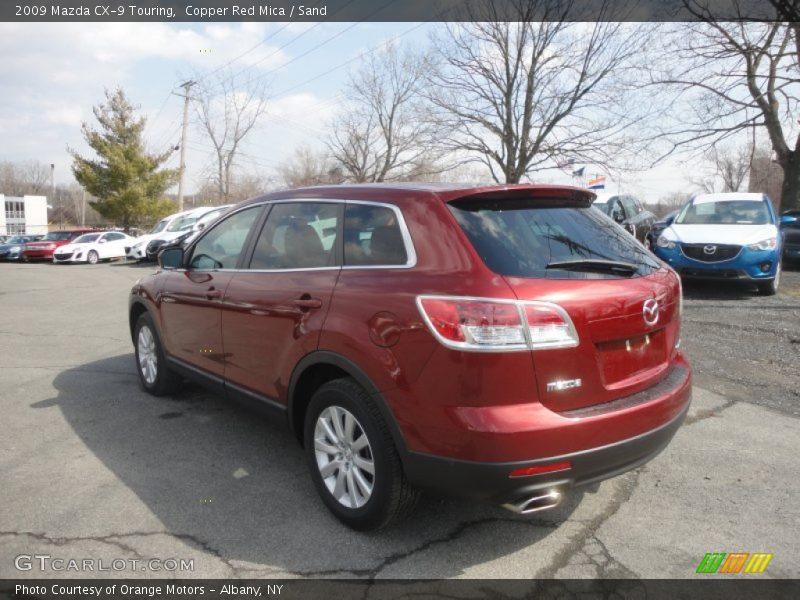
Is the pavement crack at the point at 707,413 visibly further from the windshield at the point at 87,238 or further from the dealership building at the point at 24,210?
the dealership building at the point at 24,210

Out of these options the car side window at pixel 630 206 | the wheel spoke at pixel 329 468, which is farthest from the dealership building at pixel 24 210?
the wheel spoke at pixel 329 468

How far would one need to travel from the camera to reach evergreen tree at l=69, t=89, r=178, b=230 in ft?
122

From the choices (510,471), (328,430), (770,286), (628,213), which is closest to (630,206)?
Result: (628,213)

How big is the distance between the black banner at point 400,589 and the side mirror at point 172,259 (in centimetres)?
259

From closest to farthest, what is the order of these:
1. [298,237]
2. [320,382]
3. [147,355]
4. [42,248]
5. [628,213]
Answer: [320,382]
[298,237]
[147,355]
[628,213]
[42,248]

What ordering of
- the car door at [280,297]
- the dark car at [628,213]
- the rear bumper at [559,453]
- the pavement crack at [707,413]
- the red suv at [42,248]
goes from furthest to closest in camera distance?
the red suv at [42,248]
the dark car at [628,213]
the pavement crack at [707,413]
the car door at [280,297]
the rear bumper at [559,453]

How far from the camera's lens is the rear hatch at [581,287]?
2518 millimetres

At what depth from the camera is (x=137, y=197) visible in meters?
37.5

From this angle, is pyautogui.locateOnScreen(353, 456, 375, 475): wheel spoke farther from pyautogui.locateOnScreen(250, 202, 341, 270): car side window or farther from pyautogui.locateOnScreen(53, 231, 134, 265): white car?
pyautogui.locateOnScreen(53, 231, 134, 265): white car

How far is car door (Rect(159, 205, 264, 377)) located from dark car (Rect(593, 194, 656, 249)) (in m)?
9.44

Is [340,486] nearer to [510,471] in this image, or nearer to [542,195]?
[510,471]

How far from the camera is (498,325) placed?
2.42 m

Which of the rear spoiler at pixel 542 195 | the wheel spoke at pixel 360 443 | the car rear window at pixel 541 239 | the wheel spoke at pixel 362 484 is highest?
the rear spoiler at pixel 542 195

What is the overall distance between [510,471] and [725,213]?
9.87m
